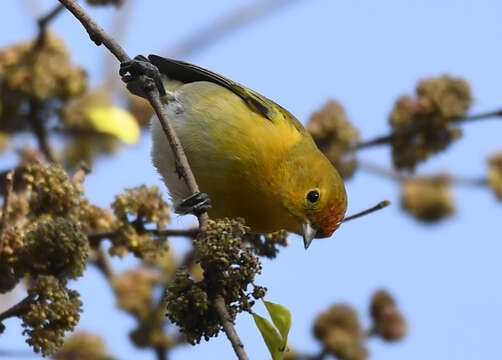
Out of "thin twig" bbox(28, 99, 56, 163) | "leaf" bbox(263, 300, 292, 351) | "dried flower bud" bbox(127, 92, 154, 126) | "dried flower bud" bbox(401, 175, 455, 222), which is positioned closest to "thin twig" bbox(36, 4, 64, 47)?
"thin twig" bbox(28, 99, 56, 163)

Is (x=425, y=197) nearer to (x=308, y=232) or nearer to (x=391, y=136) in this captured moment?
(x=391, y=136)

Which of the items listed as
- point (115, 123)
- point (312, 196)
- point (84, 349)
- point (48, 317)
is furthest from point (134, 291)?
point (48, 317)

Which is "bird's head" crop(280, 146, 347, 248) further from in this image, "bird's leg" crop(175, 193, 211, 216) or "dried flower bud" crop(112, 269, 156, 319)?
"dried flower bud" crop(112, 269, 156, 319)

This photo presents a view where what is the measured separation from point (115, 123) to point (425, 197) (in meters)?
3.13

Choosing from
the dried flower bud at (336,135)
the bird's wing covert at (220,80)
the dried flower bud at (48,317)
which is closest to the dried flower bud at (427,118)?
the dried flower bud at (336,135)

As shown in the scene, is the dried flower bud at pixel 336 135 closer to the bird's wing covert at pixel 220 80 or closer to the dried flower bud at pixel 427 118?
the dried flower bud at pixel 427 118

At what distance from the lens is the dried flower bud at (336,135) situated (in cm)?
542

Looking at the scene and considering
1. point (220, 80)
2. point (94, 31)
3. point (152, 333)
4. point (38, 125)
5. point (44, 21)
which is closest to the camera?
point (94, 31)

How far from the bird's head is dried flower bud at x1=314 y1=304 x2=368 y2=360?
0.84 meters

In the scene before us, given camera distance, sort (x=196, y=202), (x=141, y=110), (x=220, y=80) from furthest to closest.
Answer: (x=141, y=110) → (x=220, y=80) → (x=196, y=202)

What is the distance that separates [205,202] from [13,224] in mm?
902

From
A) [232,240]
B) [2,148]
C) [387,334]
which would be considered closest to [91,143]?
[2,148]

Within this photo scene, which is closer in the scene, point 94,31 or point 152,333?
point 94,31

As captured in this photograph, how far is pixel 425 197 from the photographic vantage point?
7.00 m
